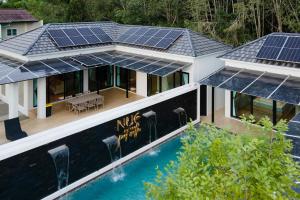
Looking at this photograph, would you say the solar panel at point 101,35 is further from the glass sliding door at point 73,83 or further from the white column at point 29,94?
the white column at point 29,94

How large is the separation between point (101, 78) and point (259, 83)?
16924 millimetres

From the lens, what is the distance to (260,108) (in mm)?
24781

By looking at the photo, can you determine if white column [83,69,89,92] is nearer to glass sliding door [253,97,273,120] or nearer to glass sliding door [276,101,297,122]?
glass sliding door [253,97,273,120]

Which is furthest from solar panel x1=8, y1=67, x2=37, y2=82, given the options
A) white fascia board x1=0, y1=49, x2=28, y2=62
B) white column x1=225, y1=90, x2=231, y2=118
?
white column x1=225, y1=90, x2=231, y2=118

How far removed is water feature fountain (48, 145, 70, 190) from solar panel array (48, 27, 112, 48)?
15.0 metres

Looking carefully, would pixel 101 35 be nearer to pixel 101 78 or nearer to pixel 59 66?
pixel 101 78

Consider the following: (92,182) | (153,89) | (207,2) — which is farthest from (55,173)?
(207,2)

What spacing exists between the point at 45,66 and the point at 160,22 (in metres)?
30.9

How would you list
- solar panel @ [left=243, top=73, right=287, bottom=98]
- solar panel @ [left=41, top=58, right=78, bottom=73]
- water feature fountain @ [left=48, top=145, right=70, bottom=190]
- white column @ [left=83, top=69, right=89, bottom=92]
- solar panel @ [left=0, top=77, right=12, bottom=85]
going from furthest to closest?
white column @ [left=83, top=69, right=89, bottom=92], solar panel @ [left=41, top=58, right=78, bottom=73], solar panel @ [left=0, top=77, right=12, bottom=85], solar panel @ [left=243, top=73, right=287, bottom=98], water feature fountain @ [left=48, top=145, right=70, bottom=190]

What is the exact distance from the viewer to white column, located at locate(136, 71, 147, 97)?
30066 mm

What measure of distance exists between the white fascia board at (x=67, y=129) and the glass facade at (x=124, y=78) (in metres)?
9.37

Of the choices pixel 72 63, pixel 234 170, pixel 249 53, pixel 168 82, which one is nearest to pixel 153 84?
pixel 168 82

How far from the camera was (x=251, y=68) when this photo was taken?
24031 mm

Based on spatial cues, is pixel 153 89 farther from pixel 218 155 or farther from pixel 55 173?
pixel 218 155
